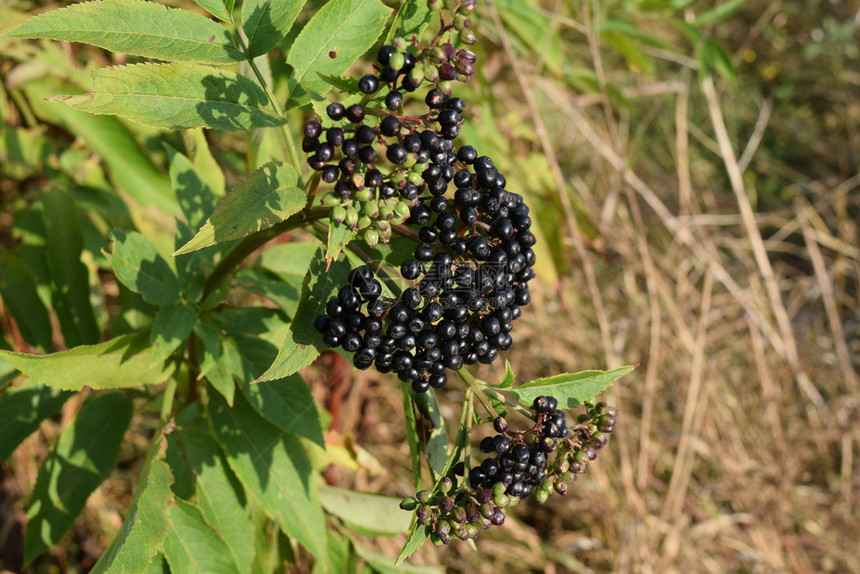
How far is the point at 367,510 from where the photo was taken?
9.81 feet

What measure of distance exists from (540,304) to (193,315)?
342cm

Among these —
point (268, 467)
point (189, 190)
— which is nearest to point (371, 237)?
point (189, 190)

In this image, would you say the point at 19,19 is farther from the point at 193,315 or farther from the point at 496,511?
the point at 496,511

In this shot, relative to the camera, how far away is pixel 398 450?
5.06 metres

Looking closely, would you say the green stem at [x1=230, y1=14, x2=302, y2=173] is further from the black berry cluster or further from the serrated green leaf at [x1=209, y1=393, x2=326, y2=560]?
the serrated green leaf at [x1=209, y1=393, x2=326, y2=560]

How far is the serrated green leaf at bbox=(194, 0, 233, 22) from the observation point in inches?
69.3

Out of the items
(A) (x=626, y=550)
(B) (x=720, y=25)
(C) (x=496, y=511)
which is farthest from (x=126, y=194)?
(B) (x=720, y=25)

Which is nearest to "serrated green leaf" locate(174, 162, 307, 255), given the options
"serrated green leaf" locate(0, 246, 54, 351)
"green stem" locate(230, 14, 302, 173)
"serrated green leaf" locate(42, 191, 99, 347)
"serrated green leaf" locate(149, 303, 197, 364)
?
"green stem" locate(230, 14, 302, 173)

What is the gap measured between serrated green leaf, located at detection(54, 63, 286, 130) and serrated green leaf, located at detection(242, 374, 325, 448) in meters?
0.92

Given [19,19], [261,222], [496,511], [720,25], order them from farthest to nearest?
[720,25] → [19,19] → [496,511] → [261,222]

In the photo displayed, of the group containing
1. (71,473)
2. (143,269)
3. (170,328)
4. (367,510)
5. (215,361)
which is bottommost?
(367,510)

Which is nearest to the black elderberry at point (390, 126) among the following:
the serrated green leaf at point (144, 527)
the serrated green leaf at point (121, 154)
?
the serrated green leaf at point (144, 527)

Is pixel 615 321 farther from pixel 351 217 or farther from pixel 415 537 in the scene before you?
pixel 351 217

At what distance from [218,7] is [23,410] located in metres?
1.69
